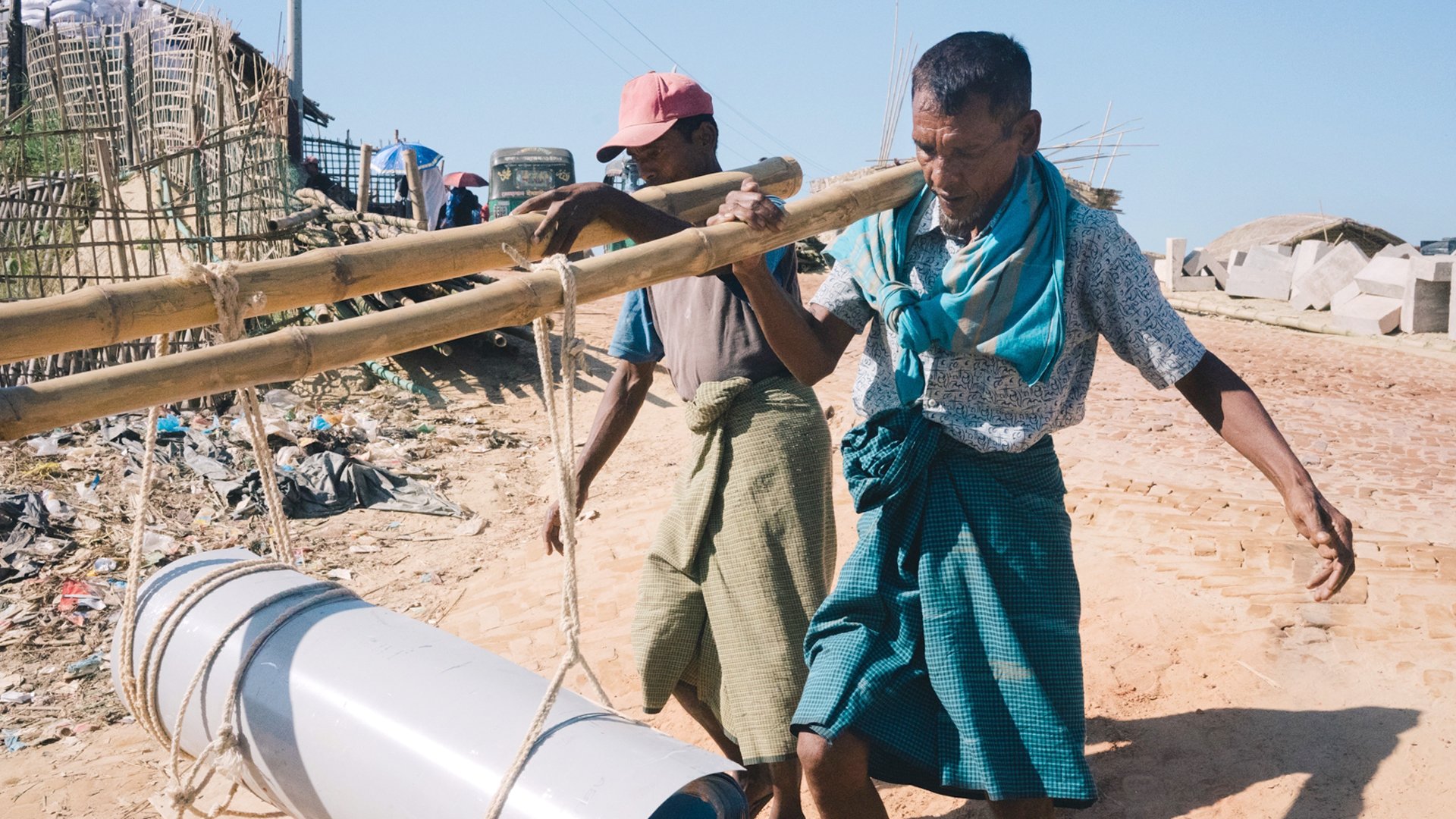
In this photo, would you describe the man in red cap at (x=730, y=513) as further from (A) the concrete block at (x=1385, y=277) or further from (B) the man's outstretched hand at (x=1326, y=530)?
(A) the concrete block at (x=1385, y=277)

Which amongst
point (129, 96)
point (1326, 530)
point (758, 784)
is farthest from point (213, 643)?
point (129, 96)

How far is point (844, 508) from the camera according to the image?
19.4ft

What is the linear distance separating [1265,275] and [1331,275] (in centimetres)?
162

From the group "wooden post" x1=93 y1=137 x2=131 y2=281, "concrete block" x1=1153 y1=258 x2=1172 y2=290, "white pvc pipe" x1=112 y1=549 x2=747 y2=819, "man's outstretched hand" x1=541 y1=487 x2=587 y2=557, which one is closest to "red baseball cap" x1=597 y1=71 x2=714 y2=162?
"man's outstretched hand" x1=541 y1=487 x2=587 y2=557

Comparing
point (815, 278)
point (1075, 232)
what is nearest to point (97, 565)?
point (1075, 232)

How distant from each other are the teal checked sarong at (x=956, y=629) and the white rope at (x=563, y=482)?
553 millimetres

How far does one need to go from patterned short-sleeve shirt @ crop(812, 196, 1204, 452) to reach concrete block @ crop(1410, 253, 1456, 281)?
44.5 feet

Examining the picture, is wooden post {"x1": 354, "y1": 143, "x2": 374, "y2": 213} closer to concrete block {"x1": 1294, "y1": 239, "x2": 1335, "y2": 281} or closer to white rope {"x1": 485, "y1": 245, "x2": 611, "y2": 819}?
white rope {"x1": 485, "y1": 245, "x2": 611, "y2": 819}

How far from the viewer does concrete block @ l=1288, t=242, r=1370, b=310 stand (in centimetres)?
1568

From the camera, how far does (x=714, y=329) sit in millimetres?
2889

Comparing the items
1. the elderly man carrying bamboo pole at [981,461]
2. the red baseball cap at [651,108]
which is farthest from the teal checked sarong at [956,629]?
the red baseball cap at [651,108]

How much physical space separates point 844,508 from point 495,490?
2.64 metres

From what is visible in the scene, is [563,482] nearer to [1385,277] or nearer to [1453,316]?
[1453,316]

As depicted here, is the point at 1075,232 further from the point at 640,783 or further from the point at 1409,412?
the point at 1409,412
